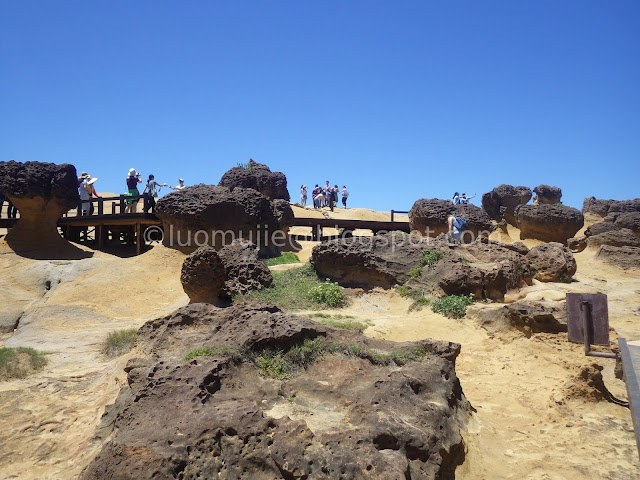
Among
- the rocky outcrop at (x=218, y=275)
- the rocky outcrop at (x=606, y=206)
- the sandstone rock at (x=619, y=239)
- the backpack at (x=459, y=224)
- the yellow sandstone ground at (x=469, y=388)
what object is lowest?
the yellow sandstone ground at (x=469, y=388)

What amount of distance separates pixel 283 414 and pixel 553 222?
18086 millimetres

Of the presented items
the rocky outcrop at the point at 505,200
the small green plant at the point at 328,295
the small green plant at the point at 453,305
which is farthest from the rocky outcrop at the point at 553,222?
the small green plant at the point at 328,295

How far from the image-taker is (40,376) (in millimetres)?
5715

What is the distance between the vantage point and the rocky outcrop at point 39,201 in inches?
623

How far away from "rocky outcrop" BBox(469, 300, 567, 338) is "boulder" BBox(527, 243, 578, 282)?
4702 millimetres

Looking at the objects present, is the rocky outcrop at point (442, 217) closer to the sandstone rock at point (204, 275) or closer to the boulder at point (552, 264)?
the boulder at point (552, 264)

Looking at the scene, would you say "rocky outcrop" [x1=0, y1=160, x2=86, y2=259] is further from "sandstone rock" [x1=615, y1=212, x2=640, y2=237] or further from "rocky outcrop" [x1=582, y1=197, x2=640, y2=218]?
"rocky outcrop" [x1=582, y1=197, x2=640, y2=218]

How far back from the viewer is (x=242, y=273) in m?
9.86

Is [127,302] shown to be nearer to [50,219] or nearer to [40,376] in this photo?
[40,376]

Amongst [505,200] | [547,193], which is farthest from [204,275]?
[547,193]

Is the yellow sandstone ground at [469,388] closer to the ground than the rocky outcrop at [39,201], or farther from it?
closer to the ground

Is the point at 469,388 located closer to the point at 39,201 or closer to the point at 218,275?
the point at 218,275

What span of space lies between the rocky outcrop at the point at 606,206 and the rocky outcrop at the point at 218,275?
2295 cm

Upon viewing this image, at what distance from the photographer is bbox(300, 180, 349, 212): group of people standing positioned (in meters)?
28.0
